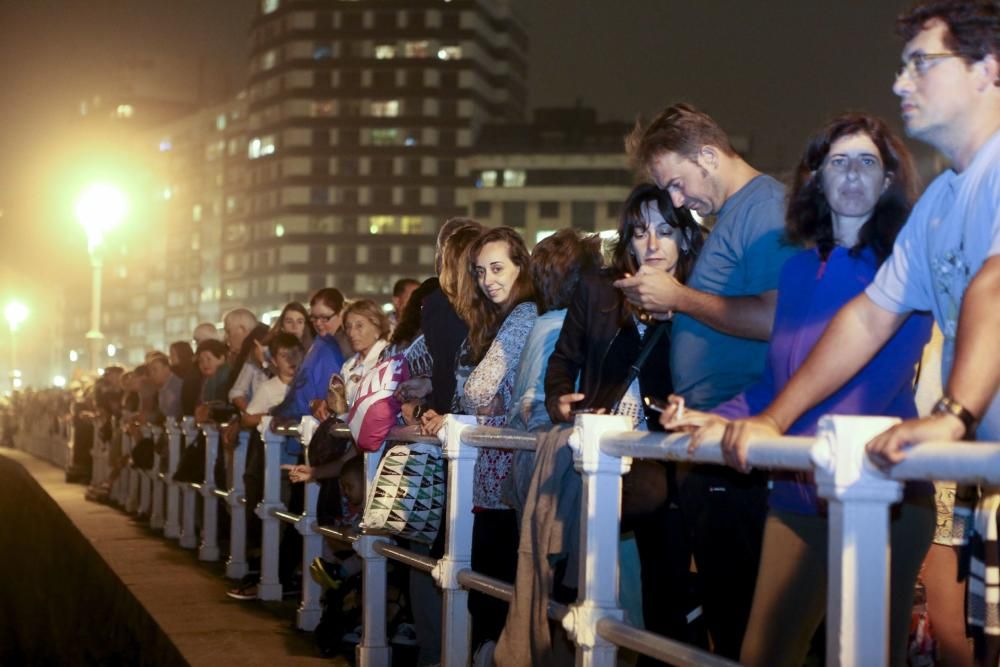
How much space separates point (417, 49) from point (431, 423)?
149375mm

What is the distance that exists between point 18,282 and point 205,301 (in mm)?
25431

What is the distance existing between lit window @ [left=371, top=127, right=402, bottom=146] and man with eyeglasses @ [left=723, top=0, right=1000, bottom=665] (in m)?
147

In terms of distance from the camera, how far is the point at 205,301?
532ft

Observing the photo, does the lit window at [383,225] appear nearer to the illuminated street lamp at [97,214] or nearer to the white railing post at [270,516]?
the illuminated street lamp at [97,214]

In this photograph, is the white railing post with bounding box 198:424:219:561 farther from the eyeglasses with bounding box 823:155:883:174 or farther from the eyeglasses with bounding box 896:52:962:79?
the eyeglasses with bounding box 896:52:962:79

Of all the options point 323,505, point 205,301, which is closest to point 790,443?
point 323,505

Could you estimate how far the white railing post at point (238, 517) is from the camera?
1051cm

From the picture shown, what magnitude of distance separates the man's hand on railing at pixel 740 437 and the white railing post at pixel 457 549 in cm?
247

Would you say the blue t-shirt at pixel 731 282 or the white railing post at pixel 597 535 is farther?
the blue t-shirt at pixel 731 282

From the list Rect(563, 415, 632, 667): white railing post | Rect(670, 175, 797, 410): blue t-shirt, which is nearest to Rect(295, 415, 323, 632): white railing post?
Rect(670, 175, 797, 410): blue t-shirt

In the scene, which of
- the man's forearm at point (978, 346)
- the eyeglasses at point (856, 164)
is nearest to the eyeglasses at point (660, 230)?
the eyeglasses at point (856, 164)

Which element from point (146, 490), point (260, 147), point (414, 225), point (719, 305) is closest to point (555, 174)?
point (414, 225)

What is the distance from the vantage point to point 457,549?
18.2ft

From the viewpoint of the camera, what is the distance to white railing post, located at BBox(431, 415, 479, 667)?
550 centimetres
